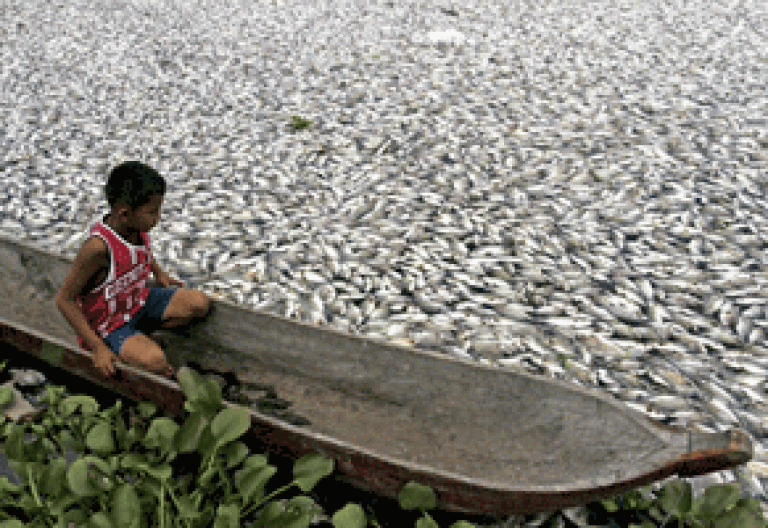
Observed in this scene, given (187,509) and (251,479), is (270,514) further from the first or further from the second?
(187,509)

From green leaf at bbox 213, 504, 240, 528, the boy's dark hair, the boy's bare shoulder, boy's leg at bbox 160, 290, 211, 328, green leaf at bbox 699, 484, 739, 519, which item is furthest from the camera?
boy's leg at bbox 160, 290, 211, 328

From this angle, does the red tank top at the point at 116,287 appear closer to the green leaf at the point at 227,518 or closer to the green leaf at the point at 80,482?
the green leaf at the point at 80,482

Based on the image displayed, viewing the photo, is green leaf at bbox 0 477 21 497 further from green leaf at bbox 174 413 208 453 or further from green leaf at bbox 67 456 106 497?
green leaf at bbox 174 413 208 453

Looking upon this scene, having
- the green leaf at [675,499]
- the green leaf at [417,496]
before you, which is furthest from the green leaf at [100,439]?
the green leaf at [675,499]

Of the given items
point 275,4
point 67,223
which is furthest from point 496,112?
point 275,4

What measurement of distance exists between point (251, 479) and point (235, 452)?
0.63 feet

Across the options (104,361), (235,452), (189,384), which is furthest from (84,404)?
(235,452)

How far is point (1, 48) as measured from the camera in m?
11.4

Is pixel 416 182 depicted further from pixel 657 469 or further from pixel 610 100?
pixel 657 469

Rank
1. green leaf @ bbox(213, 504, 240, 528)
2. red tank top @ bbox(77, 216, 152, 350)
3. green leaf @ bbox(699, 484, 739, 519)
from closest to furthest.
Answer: green leaf @ bbox(213, 504, 240, 528) → green leaf @ bbox(699, 484, 739, 519) → red tank top @ bbox(77, 216, 152, 350)

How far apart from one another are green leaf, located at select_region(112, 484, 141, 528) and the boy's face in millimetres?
1344

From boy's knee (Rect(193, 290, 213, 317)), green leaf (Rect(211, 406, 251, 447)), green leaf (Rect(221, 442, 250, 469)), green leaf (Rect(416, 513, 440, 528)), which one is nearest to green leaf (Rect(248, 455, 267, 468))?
green leaf (Rect(221, 442, 250, 469))

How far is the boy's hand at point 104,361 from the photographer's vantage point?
3303 mm

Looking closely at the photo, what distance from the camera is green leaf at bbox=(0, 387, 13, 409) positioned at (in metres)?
3.49
